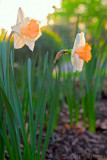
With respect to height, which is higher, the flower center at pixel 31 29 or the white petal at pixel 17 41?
the flower center at pixel 31 29

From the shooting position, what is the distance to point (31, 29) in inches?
29.8

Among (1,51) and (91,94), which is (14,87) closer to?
(1,51)

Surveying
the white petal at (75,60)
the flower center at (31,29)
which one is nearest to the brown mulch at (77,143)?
the white petal at (75,60)

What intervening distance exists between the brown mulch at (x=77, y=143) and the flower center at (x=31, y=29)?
2.43ft

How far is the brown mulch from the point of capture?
50.0 inches

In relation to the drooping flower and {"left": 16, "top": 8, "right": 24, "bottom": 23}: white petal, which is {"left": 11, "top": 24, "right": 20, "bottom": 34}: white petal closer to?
{"left": 16, "top": 8, "right": 24, "bottom": 23}: white petal

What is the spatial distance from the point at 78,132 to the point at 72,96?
0.88 feet

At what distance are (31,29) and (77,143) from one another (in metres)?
0.95

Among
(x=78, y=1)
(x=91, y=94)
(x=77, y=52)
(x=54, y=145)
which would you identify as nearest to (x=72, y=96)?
(x=91, y=94)

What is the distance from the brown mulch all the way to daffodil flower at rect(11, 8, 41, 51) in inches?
28.1

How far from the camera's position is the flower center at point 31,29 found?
29.4 inches

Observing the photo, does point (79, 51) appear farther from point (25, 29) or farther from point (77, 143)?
point (77, 143)

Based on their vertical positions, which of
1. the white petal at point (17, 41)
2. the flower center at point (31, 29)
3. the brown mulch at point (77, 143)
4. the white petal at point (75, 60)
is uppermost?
the flower center at point (31, 29)

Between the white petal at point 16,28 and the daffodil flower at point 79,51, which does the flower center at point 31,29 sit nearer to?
the white petal at point 16,28
